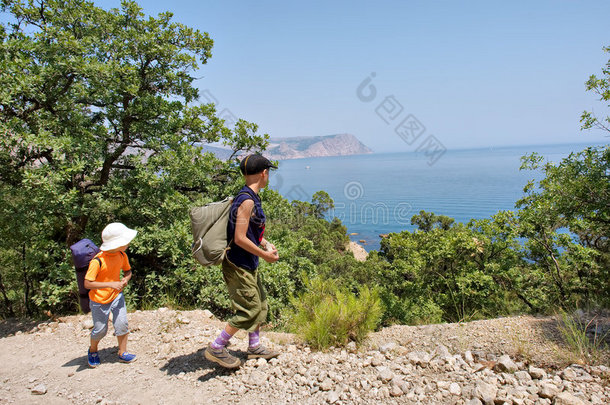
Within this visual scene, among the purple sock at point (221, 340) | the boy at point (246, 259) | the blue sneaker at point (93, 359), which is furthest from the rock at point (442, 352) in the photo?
the blue sneaker at point (93, 359)

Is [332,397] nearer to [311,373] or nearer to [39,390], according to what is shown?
[311,373]

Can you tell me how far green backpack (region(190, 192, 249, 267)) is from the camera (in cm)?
344

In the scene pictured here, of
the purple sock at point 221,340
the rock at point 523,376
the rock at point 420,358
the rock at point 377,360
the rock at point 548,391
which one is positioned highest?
the purple sock at point 221,340

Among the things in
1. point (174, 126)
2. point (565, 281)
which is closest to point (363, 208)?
point (565, 281)

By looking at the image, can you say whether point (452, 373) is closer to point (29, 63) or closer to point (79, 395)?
point (79, 395)

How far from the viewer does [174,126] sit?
8.41 metres

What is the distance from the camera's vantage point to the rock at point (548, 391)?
121 inches

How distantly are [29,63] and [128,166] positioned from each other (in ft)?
8.70

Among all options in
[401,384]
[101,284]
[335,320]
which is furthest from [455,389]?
[101,284]

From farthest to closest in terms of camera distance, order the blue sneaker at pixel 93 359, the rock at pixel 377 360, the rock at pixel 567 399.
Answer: the blue sneaker at pixel 93 359 < the rock at pixel 377 360 < the rock at pixel 567 399

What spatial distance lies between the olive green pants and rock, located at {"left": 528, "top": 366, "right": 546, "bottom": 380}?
2895mm

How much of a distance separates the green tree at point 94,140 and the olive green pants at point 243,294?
398 centimetres

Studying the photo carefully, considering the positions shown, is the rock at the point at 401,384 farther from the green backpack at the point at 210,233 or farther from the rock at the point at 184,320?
the rock at the point at 184,320

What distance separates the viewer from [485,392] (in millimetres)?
3141
